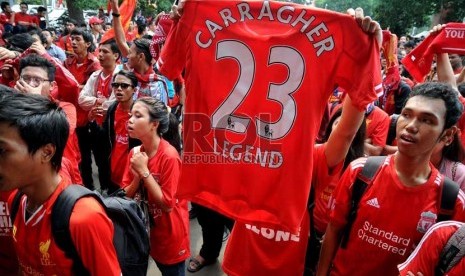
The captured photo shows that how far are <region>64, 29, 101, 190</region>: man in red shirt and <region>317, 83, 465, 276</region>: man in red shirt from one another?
3822mm

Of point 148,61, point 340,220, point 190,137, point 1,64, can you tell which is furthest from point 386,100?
point 1,64

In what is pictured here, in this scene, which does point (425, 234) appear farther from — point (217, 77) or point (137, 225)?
point (137, 225)

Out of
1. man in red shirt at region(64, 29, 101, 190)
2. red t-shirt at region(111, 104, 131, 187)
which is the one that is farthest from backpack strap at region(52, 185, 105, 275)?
man in red shirt at region(64, 29, 101, 190)

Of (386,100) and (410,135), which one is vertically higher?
(410,135)

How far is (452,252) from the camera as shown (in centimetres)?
169

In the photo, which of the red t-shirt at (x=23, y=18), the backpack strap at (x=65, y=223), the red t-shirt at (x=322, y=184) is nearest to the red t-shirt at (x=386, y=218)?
the red t-shirt at (x=322, y=184)

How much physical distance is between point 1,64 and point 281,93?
291cm

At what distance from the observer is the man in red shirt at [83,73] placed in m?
5.10

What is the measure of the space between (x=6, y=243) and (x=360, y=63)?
213 centimetres

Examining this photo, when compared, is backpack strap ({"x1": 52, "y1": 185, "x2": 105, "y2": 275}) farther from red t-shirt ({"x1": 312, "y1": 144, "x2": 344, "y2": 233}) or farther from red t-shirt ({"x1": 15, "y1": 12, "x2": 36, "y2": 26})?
red t-shirt ({"x1": 15, "y1": 12, "x2": 36, "y2": 26})

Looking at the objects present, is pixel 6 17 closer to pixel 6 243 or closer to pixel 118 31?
pixel 118 31

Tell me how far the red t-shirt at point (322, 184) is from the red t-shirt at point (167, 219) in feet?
3.43

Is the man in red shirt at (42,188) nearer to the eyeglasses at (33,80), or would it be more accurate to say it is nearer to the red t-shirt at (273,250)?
the red t-shirt at (273,250)

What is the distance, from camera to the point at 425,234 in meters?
1.83
